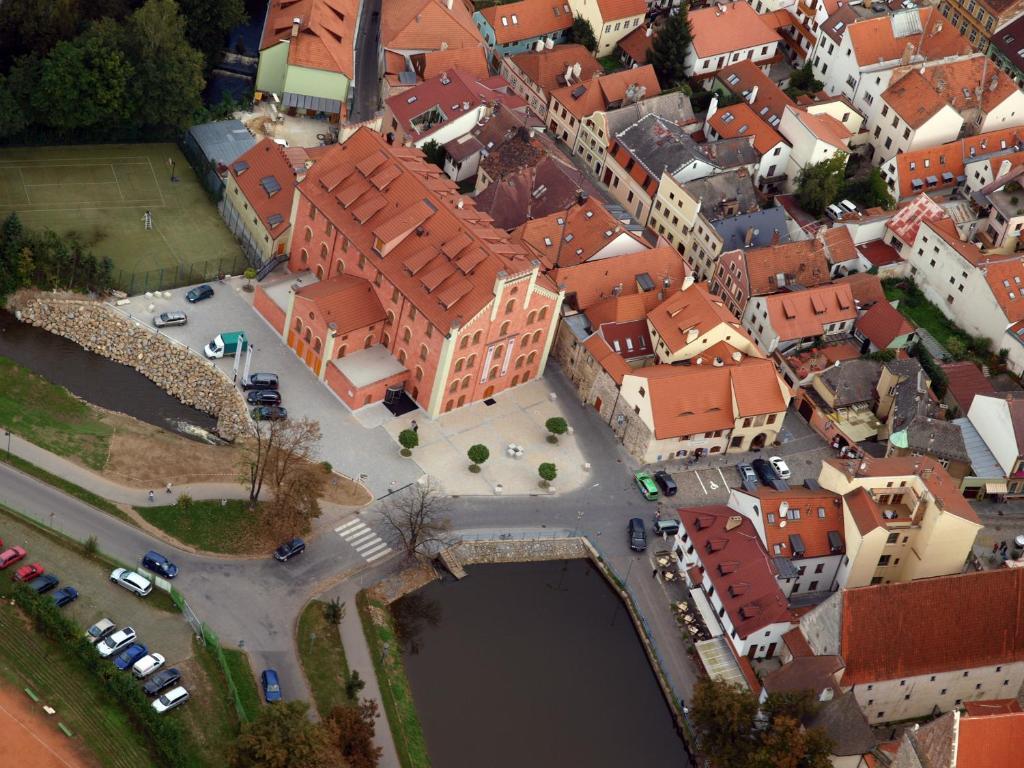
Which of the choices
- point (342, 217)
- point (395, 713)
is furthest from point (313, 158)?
point (395, 713)

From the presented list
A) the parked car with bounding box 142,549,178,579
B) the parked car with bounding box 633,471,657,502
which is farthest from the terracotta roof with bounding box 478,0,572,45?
the parked car with bounding box 142,549,178,579

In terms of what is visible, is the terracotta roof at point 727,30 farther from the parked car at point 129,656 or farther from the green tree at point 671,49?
the parked car at point 129,656

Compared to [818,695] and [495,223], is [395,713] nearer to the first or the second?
[818,695]

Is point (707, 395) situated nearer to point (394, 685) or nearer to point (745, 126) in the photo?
point (394, 685)

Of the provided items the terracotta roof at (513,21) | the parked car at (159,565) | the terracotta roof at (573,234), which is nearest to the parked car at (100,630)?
the parked car at (159,565)

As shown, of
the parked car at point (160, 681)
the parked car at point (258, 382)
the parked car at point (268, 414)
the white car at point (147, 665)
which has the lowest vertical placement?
the parked car at point (160, 681)
